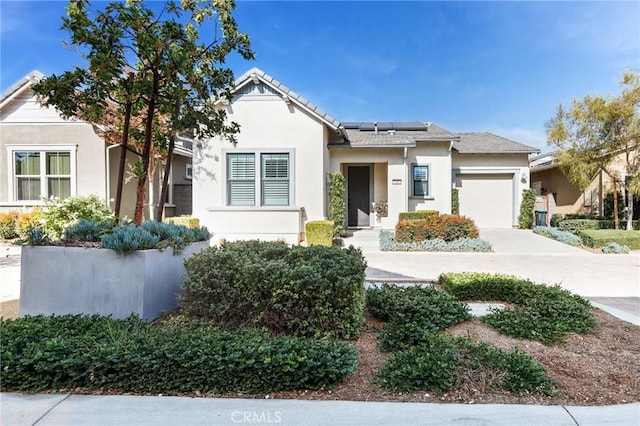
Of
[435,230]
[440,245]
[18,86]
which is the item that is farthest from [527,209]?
[18,86]

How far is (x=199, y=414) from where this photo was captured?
7.64 ft

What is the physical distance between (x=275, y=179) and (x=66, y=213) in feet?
20.3

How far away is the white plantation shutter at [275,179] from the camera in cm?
1128

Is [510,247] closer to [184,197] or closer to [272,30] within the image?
[272,30]

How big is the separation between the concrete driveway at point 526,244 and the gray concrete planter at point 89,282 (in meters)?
9.83

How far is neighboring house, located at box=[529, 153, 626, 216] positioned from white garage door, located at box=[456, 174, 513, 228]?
2377mm

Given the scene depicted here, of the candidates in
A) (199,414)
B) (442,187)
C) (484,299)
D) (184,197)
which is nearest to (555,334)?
(484,299)

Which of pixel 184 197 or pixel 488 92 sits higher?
pixel 488 92

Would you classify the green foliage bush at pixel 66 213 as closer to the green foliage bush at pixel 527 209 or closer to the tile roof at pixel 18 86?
the tile roof at pixel 18 86

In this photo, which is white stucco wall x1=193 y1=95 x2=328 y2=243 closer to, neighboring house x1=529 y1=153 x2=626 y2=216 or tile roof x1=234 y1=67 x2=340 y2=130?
tile roof x1=234 y1=67 x2=340 y2=130

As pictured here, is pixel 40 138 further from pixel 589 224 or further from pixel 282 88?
pixel 589 224

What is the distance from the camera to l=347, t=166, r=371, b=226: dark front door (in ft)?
50.2

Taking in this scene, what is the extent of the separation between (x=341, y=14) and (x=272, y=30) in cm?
205

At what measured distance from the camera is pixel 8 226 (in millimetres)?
11625
